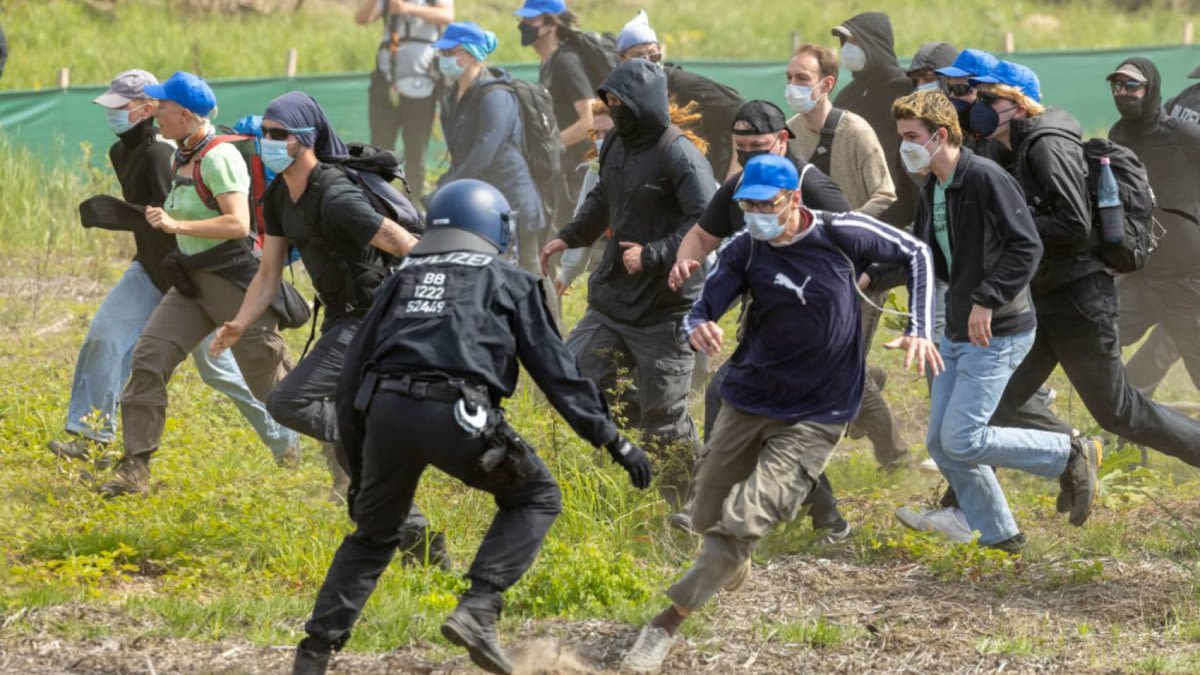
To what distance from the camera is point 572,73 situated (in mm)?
12172

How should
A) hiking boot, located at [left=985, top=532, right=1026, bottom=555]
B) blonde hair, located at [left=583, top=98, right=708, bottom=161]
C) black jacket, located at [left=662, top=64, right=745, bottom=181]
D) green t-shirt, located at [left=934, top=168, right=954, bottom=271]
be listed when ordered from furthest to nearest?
black jacket, located at [left=662, top=64, right=745, bottom=181] → blonde hair, located at [left=583, top=98, right=708, bottom=161] → hiking boot, located at [left=985, top=532, right=1026, bottom=555] → green t-shirt, located at [left=934, top=168, right=954, bottom=271]

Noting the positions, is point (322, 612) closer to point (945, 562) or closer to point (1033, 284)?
point (945, 562)

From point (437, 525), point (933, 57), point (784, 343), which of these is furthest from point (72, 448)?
point (933, 57)

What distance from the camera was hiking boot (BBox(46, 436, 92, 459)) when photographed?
9.02 meters

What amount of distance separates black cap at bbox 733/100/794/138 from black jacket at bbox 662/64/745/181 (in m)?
2.96

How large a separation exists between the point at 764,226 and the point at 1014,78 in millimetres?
2081

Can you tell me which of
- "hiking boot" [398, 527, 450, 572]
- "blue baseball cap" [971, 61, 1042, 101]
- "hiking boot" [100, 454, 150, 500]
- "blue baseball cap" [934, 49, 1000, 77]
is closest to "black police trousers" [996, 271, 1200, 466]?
"blue baseball cap" [971, 61, 1042, 101]

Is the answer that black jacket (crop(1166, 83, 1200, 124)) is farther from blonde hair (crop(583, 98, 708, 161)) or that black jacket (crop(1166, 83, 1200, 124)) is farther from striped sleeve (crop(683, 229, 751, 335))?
striped sleeve (crop(683, 229, 751, 335))

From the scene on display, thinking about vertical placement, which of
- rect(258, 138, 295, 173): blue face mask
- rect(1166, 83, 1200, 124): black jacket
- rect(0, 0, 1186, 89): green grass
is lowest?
rect(0, 0, 1186, 89): green grass

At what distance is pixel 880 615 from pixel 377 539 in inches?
90.3

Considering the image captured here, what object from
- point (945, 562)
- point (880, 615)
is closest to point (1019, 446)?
point (945, 562)

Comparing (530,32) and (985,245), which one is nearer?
(985,245)

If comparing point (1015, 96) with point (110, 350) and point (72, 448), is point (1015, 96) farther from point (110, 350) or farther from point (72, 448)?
point (72, 448)

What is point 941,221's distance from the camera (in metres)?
7.60
